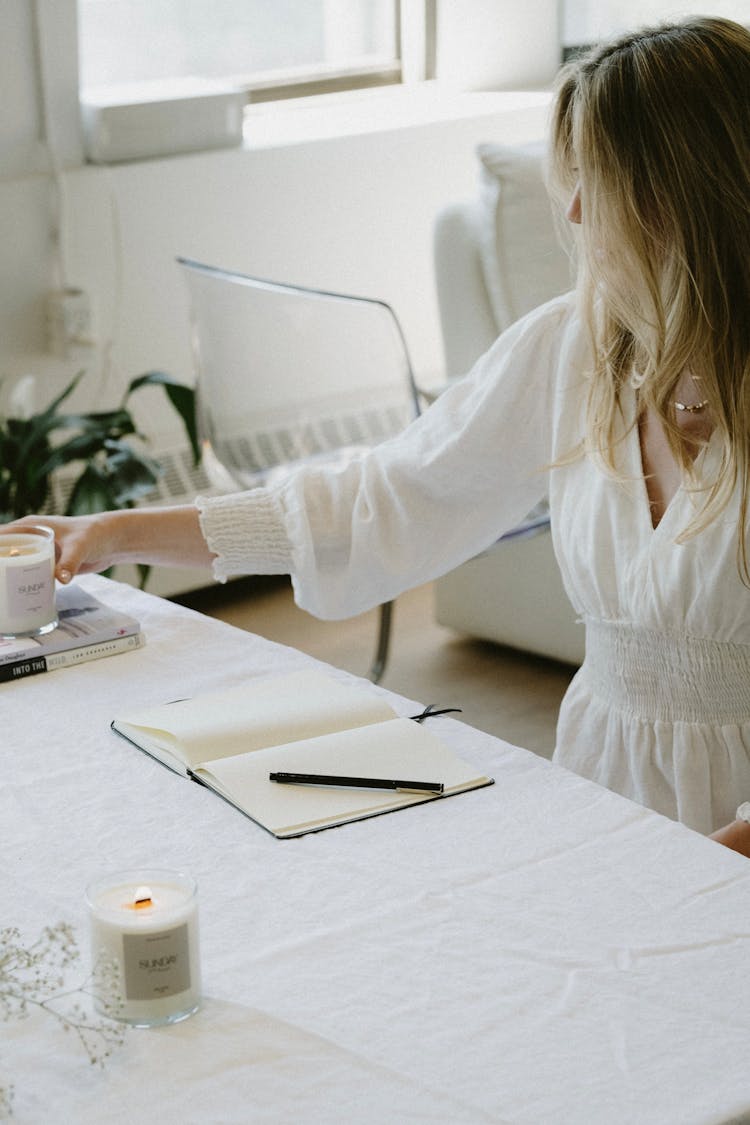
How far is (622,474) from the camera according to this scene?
1401mm

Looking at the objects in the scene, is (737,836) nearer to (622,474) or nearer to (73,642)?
(622,474)

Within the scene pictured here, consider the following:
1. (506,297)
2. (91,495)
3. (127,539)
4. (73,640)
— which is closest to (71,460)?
(91,495)

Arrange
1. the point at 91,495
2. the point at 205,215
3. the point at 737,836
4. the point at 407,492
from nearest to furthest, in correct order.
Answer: the point at 737,836
the point at 407,492
the point at 91,495
the point at 205,215

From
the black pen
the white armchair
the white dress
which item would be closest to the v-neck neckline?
the white dress

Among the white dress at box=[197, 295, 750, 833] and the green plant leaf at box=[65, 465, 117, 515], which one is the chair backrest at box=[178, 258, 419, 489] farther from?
the white dress at box=[197, 295, 750, 833]

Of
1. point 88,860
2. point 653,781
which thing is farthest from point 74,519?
point 653,781

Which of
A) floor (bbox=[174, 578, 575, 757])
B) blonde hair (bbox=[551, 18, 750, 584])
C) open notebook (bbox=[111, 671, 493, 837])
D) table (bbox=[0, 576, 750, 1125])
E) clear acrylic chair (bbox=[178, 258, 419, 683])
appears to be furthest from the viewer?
floor (bbox=[174, 578, 575, 757])

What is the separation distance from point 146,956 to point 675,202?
790 millimetres

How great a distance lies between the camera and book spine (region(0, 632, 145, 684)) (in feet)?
4.31

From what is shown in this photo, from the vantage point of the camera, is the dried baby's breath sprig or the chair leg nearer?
the dried baby's breath sprig

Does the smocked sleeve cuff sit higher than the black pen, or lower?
higher

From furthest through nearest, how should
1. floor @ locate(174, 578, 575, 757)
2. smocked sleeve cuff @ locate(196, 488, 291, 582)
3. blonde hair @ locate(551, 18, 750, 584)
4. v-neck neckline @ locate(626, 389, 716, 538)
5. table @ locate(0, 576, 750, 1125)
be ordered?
1. floor @ locate(174, 578, 575, 757)
2. smocked sleeve cuff @ locate(196, 488, 291, 582)
3. v-neck neckline @ locate(626, 389, 716, 538)
4. blonde hair @ locate(551, 18, 750, 584)
5. table @ locate(0, 576, 750, 1125)

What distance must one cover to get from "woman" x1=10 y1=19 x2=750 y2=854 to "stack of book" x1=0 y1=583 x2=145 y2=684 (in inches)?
1.9

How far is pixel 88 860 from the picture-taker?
1.01 meters
